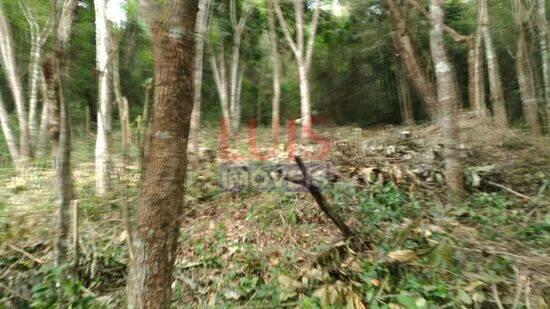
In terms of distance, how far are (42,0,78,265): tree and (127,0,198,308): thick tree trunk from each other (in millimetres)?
1436

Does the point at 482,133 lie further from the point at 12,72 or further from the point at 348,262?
the point at 12,72

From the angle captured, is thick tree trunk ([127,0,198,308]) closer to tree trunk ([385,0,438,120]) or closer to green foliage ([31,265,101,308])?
green foliage ([31,265,101,308])

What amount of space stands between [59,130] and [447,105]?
16.1 ft

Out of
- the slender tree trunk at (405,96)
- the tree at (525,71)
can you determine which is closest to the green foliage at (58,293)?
the tree at (525,71)

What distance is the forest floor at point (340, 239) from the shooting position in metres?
3.11

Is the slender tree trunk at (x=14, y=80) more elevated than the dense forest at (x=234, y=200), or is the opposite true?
the slender tree trunk at (x=14, y=80)

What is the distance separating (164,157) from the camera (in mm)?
2488

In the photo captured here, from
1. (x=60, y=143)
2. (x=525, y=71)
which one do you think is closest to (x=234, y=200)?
(x=60, y=143)

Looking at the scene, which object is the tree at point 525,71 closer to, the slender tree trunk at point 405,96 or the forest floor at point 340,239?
the forest floor at point 340,239

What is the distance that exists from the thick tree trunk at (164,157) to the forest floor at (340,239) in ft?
1.62

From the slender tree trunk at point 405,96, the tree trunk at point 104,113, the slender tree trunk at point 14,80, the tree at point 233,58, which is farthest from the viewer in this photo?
the slender tree trunk at point 405,96

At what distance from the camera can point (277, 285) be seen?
3459 mm

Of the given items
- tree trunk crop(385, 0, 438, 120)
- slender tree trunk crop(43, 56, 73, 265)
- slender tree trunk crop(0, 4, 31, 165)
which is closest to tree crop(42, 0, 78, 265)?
slender tree trunk crop(43, 56, 73, 265)

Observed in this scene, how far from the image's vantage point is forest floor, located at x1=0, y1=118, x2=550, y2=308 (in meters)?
3.11
